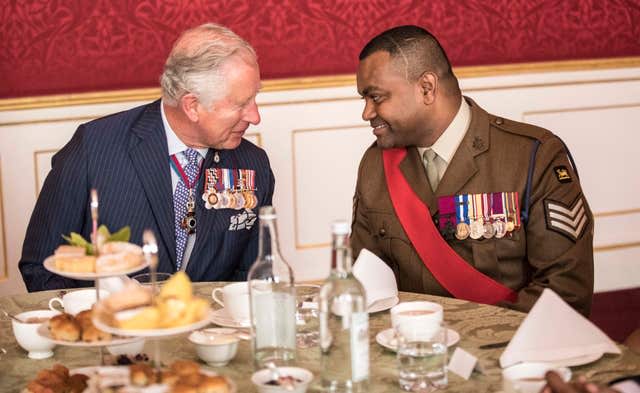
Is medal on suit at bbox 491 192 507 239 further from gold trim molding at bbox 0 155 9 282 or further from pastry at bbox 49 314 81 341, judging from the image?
gold trim molding at bbox 0 155 9 282

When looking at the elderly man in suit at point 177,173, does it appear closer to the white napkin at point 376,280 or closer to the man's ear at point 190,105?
the man's ear at point 190,105

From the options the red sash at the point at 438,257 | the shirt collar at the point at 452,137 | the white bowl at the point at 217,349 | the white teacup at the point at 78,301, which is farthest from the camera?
the shirt collar at the point at 452,137

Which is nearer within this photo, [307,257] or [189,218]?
[189,218]

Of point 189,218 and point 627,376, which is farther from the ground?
point 189,218

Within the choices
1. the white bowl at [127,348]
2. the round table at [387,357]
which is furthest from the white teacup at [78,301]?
the white bowl at [127,348]

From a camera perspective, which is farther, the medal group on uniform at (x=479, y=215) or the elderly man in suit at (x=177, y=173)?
the elderly man in suit at (x=177, y=173)

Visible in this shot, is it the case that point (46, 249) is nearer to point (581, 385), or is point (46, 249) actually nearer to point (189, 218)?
point (189, 218)

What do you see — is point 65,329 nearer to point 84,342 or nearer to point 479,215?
point 84,342

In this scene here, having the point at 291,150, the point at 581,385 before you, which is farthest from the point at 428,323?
the point at 291,150

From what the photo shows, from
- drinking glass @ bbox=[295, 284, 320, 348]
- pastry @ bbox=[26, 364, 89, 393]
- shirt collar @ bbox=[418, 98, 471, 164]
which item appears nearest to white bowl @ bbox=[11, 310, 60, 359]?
pastry @ bbox=[26, 364, 89, 393]

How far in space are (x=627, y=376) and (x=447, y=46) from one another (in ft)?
9.90

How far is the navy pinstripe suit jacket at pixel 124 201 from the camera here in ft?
8.90

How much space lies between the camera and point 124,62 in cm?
406

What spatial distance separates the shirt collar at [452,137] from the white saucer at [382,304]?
0.65 m
